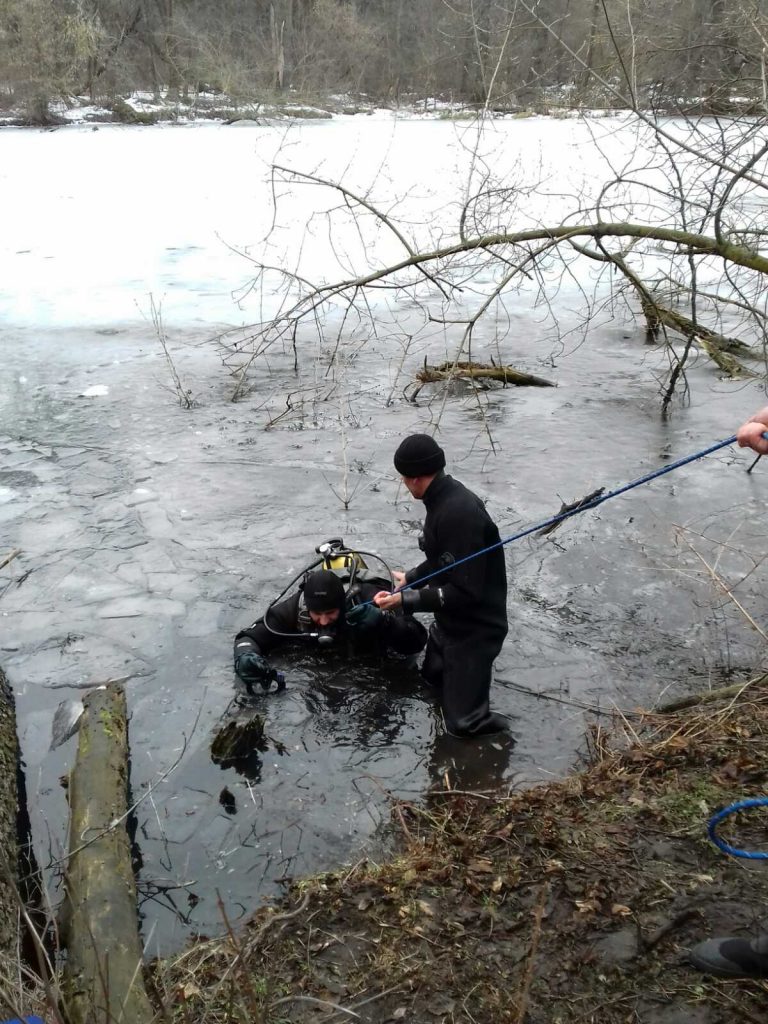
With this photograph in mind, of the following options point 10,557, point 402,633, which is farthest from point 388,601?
point 10,557

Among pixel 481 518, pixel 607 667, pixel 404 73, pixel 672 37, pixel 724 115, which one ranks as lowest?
pixel 607 667

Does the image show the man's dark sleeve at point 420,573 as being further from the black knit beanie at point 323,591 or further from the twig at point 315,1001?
the twig at point 315,1001

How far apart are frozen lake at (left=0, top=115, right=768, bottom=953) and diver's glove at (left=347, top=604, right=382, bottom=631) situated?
509 millimetres

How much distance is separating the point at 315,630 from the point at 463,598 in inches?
39.1

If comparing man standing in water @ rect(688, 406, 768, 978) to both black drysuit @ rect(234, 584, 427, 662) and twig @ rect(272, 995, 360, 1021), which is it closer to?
twig @ rect(272, 995, 360, 1021)

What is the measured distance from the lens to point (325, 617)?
4.67 metres

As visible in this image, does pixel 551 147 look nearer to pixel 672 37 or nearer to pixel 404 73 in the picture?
pixel 404 73

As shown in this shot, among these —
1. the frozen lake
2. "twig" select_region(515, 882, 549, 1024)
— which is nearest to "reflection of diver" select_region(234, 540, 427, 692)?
the frozen lake

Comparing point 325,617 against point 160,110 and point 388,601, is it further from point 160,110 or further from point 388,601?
point 160,110

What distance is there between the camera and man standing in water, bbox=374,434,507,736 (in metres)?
4.18

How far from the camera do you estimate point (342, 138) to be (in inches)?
969

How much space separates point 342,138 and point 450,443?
1940 centimetres

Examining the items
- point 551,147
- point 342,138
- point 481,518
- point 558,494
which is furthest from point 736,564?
point 342,138

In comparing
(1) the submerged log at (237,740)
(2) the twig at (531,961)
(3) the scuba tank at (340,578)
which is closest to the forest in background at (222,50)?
(3) the scuba tank at (340,578)
